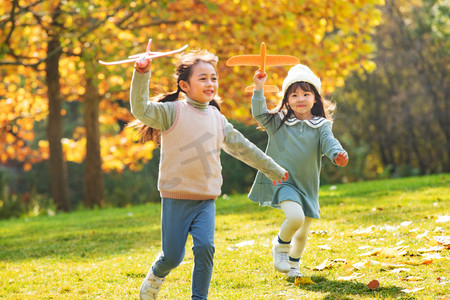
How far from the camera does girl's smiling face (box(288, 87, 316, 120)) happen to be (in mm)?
4527

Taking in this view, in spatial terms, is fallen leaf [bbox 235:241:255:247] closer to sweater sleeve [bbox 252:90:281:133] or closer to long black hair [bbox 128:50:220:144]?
sweater sleeve [bbox 252:90:281:133]

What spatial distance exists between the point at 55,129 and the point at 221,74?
12.8 ft

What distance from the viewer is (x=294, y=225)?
13.6ft

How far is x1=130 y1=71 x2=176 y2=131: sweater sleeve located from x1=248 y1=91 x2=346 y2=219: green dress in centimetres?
115

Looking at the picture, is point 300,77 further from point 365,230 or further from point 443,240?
point 365,230

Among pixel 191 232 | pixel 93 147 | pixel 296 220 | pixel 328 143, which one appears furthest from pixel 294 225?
pixel 93 147

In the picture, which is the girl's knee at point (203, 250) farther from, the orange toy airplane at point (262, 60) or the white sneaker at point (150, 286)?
the orange toy airplane at point (262, 60)

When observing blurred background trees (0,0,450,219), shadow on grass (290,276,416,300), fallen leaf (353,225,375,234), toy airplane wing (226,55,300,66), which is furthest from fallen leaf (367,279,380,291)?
blurred background trees (0,0,450,219)

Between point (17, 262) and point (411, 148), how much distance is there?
12776mm

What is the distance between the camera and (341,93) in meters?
17.5

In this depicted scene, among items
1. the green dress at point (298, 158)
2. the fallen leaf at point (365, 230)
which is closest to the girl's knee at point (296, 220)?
the green dress at point (298, 158)

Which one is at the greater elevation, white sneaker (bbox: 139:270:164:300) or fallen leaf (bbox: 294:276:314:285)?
white sneaker (bbox: 139:270:164:300)

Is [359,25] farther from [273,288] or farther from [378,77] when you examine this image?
[273,288]

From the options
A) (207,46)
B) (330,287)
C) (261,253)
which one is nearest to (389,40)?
(207,46)
